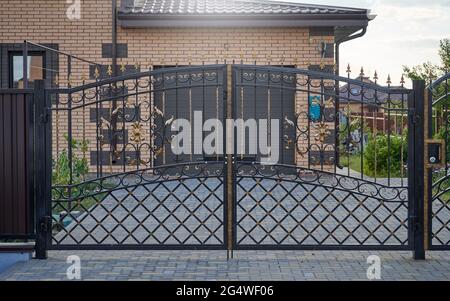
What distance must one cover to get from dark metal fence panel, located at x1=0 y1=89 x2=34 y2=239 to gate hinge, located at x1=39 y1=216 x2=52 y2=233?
0.50ft

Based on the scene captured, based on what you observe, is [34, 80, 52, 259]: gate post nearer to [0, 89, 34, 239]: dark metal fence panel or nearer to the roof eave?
[0, 89, 34, 239]: dark metal fence panel

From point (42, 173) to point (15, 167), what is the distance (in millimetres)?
328

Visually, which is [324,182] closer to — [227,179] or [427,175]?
[427,175]

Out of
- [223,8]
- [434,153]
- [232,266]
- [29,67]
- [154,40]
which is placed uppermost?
[223,8]

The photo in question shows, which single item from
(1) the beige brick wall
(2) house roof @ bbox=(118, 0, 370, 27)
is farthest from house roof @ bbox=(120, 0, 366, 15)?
(1) the beige brick wall

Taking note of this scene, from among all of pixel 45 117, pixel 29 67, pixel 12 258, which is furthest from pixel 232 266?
pixel 29 67

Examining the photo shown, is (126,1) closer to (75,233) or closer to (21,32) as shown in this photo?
(21,32)

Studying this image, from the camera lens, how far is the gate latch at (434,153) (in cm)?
775

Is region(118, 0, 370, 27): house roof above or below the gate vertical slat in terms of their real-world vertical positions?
above

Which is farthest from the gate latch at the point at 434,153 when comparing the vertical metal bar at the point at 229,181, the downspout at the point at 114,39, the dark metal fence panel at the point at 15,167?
the downspout at the point at 114,39

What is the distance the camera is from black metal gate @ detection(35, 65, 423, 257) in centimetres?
784

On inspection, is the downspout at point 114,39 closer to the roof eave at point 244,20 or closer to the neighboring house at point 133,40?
the neighboring house at point 133,40

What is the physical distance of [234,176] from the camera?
25.8 feet
